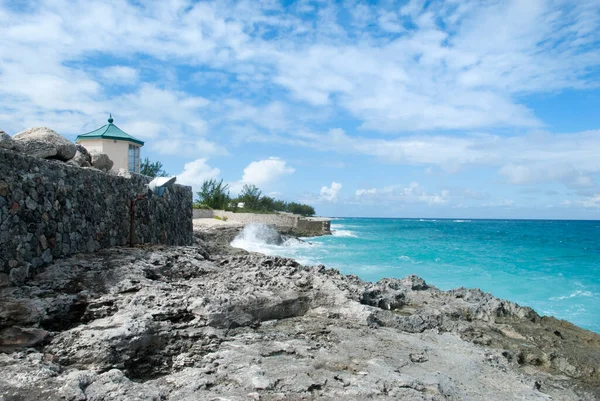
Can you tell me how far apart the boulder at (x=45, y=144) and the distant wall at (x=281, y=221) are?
27.3 meters

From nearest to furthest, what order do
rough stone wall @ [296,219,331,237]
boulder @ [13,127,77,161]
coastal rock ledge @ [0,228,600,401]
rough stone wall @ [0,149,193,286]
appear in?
1. coastal rock ledge @ [0,228,600,401]
2. rough stone wall @ [0,149,193,286]
3. boulder @ [13,127,77,161]
4. rough stone wall @ [296,219,331,237]

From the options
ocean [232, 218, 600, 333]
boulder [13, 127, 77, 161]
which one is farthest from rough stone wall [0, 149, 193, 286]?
ocean [232, 218, 600, 333]

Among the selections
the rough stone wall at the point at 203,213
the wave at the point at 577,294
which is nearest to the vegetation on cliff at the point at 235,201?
the rough stone wall at the point at 203,213

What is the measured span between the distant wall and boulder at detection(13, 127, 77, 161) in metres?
27.3

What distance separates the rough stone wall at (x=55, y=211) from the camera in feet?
18.1

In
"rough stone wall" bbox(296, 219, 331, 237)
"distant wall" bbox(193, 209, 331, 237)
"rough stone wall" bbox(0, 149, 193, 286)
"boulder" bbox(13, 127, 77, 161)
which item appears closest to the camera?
"rough stone wall" bbox(0, 149, 193, 286)

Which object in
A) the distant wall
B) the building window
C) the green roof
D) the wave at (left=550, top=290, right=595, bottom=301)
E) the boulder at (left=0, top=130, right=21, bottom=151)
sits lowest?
the wave at (left=550, top=290, right=595, bottom=301)

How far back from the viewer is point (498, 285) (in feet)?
66.0

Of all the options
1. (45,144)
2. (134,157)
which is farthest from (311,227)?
(45,144)

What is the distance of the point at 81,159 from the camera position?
8.48 meters

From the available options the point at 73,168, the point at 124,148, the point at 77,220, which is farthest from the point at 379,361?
the point at 124,148

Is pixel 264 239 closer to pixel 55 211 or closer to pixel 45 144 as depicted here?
pixel 45 144

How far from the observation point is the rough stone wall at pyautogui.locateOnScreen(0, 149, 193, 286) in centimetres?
552

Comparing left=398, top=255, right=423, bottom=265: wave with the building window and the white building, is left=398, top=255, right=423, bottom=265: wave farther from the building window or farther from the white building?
the white building
